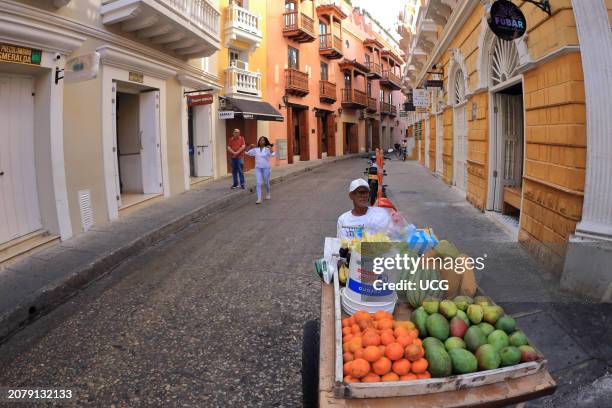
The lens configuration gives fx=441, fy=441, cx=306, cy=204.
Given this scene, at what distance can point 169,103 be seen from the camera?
37.9ft

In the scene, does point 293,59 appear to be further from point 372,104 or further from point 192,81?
point 372,104

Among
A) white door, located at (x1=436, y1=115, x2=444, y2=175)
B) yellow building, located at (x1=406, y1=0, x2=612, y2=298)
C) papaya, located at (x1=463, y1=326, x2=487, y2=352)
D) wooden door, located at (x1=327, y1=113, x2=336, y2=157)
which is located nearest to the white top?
yellow building, located at (x1=406, y1=0, x2=612, y2=298)

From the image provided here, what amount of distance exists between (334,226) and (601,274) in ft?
15.3

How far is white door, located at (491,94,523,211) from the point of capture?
8258 millimetres

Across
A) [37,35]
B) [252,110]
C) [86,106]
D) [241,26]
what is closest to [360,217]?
[37,35]

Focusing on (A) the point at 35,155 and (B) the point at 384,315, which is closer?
(B) the point at 384,315

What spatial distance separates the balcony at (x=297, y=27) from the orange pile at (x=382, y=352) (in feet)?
74.6

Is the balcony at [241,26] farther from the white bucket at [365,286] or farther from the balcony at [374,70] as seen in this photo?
the balcony at [374,70]

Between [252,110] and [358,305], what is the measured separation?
1589 centimetres

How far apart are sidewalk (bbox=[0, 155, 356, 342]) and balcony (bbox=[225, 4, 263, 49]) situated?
29.2 feet

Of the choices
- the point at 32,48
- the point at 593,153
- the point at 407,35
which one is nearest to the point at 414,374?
the point at 593,153

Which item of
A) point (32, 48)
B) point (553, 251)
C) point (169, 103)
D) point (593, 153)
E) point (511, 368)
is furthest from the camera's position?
point (169, 103)

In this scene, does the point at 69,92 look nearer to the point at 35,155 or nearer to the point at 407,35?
the point at 35,155

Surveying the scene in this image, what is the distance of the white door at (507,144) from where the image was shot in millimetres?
8258
